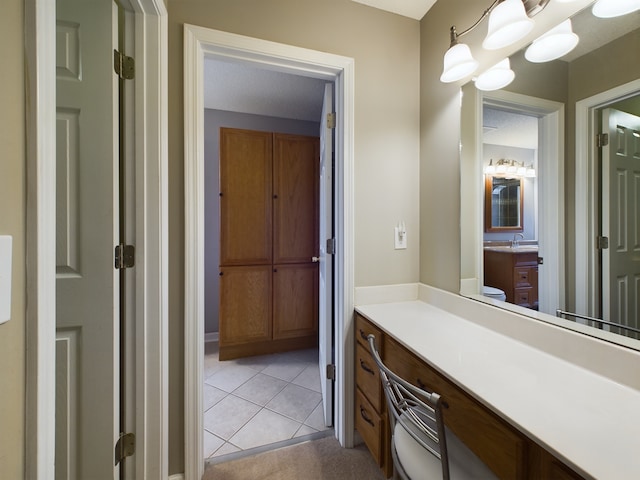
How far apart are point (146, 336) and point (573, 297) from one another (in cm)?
168

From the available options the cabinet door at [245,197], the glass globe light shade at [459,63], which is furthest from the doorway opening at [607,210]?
the cabinet door at [245,197]

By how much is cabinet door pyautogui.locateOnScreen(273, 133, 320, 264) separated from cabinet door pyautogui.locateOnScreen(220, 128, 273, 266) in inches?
3.0

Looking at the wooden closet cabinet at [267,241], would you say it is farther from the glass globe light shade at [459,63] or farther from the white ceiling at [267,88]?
the glass globe light shade at [459,63]

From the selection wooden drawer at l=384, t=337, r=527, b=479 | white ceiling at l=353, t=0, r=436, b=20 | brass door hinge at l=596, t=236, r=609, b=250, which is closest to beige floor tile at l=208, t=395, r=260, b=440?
wooden drawer at l=384, t=337, r=527, b=479

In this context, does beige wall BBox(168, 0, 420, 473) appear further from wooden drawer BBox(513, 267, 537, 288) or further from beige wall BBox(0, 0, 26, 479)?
beige wall BBox(0, 0, 26, 479)

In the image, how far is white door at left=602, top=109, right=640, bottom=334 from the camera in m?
0.83

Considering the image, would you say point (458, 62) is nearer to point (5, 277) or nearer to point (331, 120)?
point (331, 120)

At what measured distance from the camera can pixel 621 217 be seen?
0.87 m

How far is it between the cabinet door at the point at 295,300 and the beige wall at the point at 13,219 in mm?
2237

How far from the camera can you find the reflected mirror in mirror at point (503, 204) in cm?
119

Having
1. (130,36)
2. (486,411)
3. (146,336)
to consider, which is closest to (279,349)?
(146,336)

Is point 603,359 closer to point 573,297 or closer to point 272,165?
point 573,297

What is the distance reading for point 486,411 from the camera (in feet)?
2.41

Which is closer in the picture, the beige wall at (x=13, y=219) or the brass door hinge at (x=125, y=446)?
the beige wall at (x=13, y=219)
